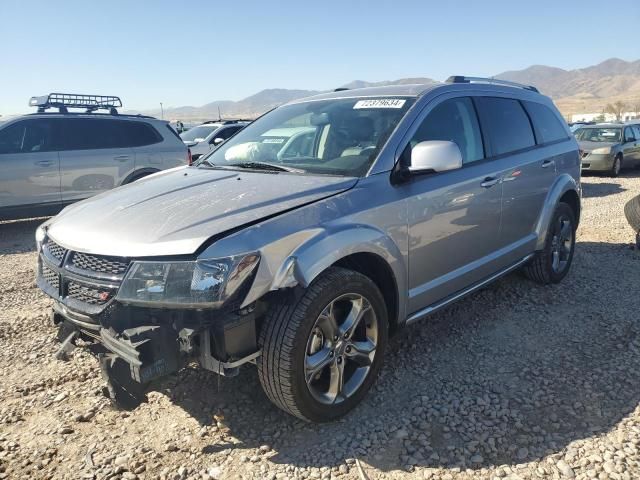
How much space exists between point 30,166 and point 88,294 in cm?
650

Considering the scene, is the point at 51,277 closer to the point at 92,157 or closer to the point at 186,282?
the point at 186,282

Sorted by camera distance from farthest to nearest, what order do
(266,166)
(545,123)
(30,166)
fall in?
(30,166)
(545,123)
(266,166)

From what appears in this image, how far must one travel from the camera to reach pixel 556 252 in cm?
503

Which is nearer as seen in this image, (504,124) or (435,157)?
(435,157)

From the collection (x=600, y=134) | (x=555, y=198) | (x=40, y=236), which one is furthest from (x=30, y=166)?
(x=600, y=134)

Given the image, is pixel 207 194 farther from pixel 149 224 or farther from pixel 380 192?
pixel 380 192

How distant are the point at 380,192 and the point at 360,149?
0.39 m

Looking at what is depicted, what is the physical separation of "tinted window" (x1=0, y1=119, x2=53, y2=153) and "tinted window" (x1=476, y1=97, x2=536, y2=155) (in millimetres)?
6942

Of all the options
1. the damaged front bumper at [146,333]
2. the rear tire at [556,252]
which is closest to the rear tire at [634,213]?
the rear tire at [556,252]

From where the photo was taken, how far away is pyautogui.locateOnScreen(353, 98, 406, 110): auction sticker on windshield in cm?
347

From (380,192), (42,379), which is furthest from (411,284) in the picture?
(42,379)

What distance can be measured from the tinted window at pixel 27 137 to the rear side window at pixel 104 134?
0.89 ft

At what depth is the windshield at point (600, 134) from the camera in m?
15.3

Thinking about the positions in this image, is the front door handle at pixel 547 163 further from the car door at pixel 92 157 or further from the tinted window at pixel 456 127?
the car door at pixel 92 157
